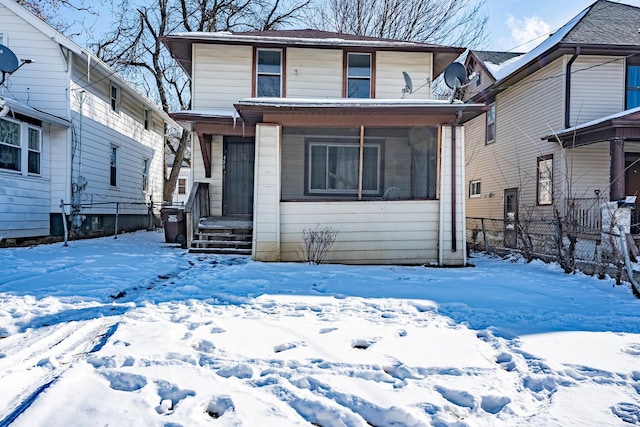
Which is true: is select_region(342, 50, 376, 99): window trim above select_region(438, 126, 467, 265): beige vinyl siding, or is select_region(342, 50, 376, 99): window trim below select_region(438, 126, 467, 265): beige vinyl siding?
above

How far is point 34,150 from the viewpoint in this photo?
10180mm

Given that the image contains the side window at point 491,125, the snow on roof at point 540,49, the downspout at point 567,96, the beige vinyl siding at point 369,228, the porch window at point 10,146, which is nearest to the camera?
the beige vinyl siding at point 369,228

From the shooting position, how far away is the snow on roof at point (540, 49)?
11.7 metres

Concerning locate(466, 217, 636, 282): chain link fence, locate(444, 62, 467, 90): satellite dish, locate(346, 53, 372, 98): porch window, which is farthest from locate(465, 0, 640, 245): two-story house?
locate(346, 53, 372, 98): porch window

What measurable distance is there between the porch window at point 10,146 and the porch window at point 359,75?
8435mm

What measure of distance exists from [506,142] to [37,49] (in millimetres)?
15107

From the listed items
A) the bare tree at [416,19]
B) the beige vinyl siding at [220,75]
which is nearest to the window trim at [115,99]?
the beige vinyl siding at [220,75]

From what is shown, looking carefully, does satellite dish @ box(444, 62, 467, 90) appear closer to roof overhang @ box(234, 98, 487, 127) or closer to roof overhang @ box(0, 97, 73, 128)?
roof overhang @ box(234, 98, 487, 127)

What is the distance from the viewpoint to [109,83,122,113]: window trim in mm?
13177

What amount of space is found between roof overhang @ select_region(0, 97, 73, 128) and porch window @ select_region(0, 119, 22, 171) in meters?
0.32

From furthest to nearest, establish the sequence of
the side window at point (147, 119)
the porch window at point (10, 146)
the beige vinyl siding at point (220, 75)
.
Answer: the side window at point (147, 119)
the beige vinyl siding at point (220, 75)
the porch window at point (10, 146)

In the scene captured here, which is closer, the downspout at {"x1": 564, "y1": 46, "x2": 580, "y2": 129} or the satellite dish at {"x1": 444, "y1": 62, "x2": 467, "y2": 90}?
the satellite dish at {"x1": 444, "y1": 62, "x2": 467, "y2": 90}

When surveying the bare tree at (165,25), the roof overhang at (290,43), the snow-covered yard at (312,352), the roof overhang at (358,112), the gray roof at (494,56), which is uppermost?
the bare tree at (165,25)

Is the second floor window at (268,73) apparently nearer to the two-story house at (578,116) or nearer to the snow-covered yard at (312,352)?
the snow-covered yard at (312,352)
